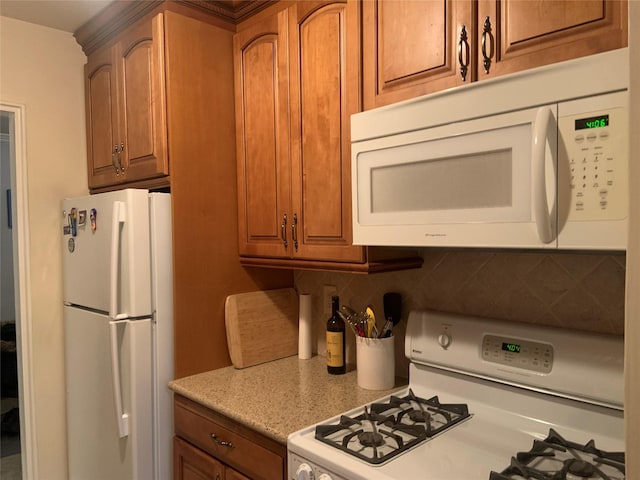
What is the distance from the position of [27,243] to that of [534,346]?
225cm

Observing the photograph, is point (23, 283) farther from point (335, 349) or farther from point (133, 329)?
point (335, 349)

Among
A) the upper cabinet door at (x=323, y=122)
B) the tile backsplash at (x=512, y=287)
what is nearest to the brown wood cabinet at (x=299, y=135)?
the upper cabinet door at (x=323, y=122)

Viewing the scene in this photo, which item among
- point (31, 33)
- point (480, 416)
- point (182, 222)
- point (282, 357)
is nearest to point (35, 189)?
point (31, 33)

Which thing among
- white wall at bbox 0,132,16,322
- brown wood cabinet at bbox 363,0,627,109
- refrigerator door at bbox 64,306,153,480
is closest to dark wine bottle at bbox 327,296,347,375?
refrigerator door at bbox 64,306,153,480

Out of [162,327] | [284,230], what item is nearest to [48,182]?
[162,327]

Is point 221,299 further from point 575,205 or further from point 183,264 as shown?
point 575,205

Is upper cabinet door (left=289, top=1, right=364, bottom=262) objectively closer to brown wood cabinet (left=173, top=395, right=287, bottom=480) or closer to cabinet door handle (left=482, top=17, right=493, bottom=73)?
cabinet door handle (left=482, top=17, right=493, bottom=73)

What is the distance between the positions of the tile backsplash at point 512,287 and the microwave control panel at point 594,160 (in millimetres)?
315

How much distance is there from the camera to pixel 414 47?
133cm

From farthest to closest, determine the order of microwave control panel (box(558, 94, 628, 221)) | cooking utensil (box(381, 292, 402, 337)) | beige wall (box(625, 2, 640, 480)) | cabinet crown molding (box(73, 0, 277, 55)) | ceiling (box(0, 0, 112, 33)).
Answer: ceiling (box(0, 0, 112, 33)) → cabinet crown molding (box(73, 0, 277, 55)) → cooking utensil (box(381, 292, 402, 337)) → microwave control panel (box(558, 94, 628, 221)) → beige wall (box(625, 2, 640, 480))

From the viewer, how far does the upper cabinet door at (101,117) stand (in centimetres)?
219

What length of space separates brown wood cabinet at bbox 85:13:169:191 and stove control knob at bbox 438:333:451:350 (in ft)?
3.92

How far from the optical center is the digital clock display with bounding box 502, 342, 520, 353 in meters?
1.39

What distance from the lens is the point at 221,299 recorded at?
1.98 metres
